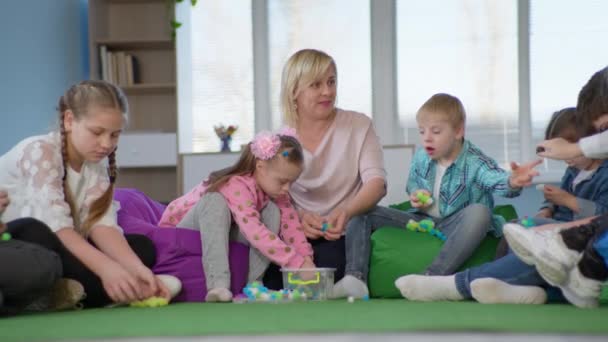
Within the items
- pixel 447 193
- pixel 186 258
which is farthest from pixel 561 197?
pixel 186 258

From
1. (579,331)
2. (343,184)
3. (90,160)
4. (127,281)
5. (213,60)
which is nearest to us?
(579,331)

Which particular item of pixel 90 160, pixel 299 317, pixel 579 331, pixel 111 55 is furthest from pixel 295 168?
pixel 111 55

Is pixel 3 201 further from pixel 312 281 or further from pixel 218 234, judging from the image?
pixel 312 281

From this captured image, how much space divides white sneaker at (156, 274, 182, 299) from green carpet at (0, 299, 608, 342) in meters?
0.24

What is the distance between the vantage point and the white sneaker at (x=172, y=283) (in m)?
2.31

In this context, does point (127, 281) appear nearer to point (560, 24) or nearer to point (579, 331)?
point (579, 331)

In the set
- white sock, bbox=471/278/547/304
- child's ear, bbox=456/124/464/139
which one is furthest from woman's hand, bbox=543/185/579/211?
white sock, bbox=471/278/547/304

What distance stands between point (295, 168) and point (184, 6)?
3.74 m

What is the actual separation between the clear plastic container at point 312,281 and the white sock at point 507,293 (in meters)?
0.45

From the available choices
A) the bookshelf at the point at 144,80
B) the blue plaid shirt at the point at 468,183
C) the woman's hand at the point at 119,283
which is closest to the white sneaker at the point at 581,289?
the blue plaid shirt at the point at 468,183

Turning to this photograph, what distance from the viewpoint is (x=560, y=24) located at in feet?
18.7

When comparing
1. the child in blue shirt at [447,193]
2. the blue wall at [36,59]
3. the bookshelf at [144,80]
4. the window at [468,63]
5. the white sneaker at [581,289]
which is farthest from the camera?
the window at [468,63]

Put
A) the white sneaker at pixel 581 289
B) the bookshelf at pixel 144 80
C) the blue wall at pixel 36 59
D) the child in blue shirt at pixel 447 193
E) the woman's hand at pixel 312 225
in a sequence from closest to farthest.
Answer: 1. the white sneaker at pixel 581 289
2. the child in blue shirt at pixel 447 193
3. the woman's hand at pixel 312 225
4. the blue wall at pixel 36 59
5. the bookshelf at pixel 144 80

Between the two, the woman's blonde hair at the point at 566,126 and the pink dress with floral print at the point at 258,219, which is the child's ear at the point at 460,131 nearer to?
the woman's blonde hair at the point at 566,126
